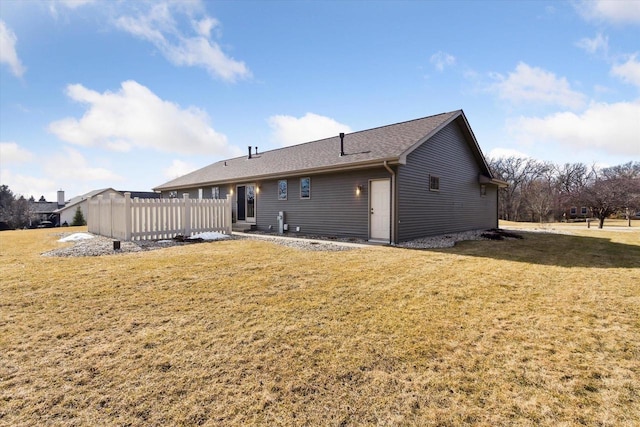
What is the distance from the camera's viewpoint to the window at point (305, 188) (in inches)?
476

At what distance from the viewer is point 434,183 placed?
11.7 m

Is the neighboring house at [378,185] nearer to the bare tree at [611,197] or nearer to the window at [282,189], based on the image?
the window at [282,189]

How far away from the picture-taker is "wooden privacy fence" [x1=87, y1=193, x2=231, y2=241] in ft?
31.8

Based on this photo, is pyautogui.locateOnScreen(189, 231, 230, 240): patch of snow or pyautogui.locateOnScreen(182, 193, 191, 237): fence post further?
pyautogui.locateOnScreen(182, 193, 191, 237): fence post

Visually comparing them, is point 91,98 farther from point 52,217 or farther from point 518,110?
point 52,217

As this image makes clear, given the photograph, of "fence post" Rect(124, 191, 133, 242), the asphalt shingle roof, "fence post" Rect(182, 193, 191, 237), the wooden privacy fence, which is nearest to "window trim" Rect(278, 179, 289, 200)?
the asphalt shingle roof

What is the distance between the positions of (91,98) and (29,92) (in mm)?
2860

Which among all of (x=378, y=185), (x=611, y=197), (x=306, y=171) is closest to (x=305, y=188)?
(x=306, y=171)

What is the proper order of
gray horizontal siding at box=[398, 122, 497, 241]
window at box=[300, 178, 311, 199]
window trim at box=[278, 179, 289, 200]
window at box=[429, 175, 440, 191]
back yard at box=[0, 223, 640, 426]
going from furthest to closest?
window trim at box=[278, 179, 289, 200]
window at box=[300, 178, 311, 199]
window at box=[429, 175, 440, 191]
gray horizontal siding at box=[398, 122, 497, 241]
back yard at box=[0, 223, 640, 426]

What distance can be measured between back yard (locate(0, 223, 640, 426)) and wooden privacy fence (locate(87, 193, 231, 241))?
15.8ft

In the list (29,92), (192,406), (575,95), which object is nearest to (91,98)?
(29,92)

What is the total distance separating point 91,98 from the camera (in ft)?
42.9

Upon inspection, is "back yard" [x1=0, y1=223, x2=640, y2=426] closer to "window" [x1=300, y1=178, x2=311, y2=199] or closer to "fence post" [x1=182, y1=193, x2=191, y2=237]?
"fence post" [x1=182, y1=193, x2=191, y2=237]

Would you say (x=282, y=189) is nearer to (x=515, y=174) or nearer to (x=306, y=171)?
(x=306, y=171)
